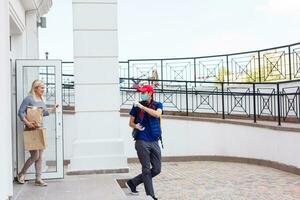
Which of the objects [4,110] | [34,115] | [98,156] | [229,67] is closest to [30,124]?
[34,115]

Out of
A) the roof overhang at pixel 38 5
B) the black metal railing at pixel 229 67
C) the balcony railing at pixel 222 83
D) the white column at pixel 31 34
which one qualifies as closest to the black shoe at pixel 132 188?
the white column at pixel 31 34

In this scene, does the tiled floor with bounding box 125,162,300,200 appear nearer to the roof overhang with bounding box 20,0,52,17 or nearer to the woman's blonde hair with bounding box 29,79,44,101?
the woman's blonde hair with bounding box 29,79,44,101

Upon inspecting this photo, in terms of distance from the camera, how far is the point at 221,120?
13.2m

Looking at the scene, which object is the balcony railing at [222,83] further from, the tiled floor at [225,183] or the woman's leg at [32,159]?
the woman's leg at [32,159]

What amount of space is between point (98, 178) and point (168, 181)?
1.70 meters

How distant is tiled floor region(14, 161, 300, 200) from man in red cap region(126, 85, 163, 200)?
0.41 meters

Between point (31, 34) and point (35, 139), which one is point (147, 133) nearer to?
point (35, 139)

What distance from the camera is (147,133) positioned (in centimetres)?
709

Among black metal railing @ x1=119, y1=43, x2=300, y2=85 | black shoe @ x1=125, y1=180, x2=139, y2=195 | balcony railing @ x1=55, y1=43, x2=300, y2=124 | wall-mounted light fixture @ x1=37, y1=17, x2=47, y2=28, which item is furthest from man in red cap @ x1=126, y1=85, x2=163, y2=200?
black metal railing @ x1=119, y1=43, x2=300, y2=85

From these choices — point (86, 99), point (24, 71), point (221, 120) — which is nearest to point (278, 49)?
point (221, 120)

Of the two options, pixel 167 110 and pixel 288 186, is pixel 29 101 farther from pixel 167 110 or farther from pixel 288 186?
pixel 167 110

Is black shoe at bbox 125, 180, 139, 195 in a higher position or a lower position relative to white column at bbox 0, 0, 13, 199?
lower

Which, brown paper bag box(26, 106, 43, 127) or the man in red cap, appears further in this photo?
brown paper bag box(26, 106, 43, 127)

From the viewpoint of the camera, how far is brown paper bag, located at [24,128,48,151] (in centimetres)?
776
